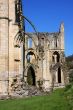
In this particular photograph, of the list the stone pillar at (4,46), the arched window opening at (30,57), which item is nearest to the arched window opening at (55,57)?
the arched window opening at (30,57)

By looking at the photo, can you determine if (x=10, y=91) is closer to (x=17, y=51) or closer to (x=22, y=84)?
(x=22, y=84)

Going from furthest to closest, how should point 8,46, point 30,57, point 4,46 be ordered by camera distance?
point 30,57, point 8,46, point 4,46

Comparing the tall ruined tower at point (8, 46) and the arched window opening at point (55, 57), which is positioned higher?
the arched window opening at point (55, 57)

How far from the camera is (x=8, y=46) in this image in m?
22.2

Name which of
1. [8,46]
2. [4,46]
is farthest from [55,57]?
[4,46]

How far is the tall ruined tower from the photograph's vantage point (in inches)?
852

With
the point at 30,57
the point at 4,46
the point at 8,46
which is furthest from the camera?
the point at 30,57

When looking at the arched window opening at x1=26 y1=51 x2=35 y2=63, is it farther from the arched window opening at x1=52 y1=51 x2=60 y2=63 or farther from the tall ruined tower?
the tall ruined tower

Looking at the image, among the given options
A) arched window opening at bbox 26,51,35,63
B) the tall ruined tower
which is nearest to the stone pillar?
the tall ruined tower

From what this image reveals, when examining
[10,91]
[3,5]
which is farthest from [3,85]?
[3,5]

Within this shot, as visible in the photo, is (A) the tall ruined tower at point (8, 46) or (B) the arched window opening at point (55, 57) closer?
(A) the tall ruined tower at point (8, 46)

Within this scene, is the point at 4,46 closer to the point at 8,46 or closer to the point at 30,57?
the point at 8,46

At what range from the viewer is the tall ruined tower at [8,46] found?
21641mm

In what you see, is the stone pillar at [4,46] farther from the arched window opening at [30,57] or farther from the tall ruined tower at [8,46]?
the arched window opening at [30,57]
